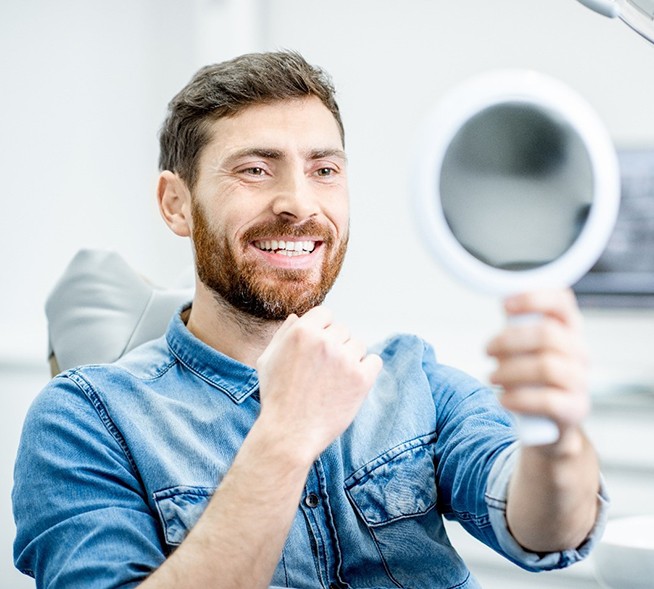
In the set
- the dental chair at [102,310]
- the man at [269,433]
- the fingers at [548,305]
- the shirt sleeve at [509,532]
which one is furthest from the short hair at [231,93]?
the fingers at [548,305]

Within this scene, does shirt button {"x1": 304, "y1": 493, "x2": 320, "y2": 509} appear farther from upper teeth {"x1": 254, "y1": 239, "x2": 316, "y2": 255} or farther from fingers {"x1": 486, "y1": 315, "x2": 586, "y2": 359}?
fingers {"x1": 486, "y1": 315, "x2": 586, "y2": 359}

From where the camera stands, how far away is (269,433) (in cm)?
100

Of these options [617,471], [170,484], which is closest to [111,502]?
[170,484]

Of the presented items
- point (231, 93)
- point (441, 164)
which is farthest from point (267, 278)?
point (441, 164)

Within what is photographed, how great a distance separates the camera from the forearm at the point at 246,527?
972 millimetres

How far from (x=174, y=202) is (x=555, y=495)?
932 mm

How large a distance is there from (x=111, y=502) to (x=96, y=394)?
0.56 ft

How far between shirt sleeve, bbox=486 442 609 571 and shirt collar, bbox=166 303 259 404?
407 millimetres

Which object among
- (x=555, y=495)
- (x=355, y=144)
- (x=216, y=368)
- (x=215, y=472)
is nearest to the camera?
(x=555, y=495)

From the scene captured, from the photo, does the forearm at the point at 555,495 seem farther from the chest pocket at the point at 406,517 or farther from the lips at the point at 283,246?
the lips at the point at 283,246

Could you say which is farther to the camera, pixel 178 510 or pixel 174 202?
pixel 174 202

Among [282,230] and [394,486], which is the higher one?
[282,230]

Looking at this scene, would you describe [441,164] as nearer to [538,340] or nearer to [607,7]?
[538,340]

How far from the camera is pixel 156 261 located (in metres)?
3.26
